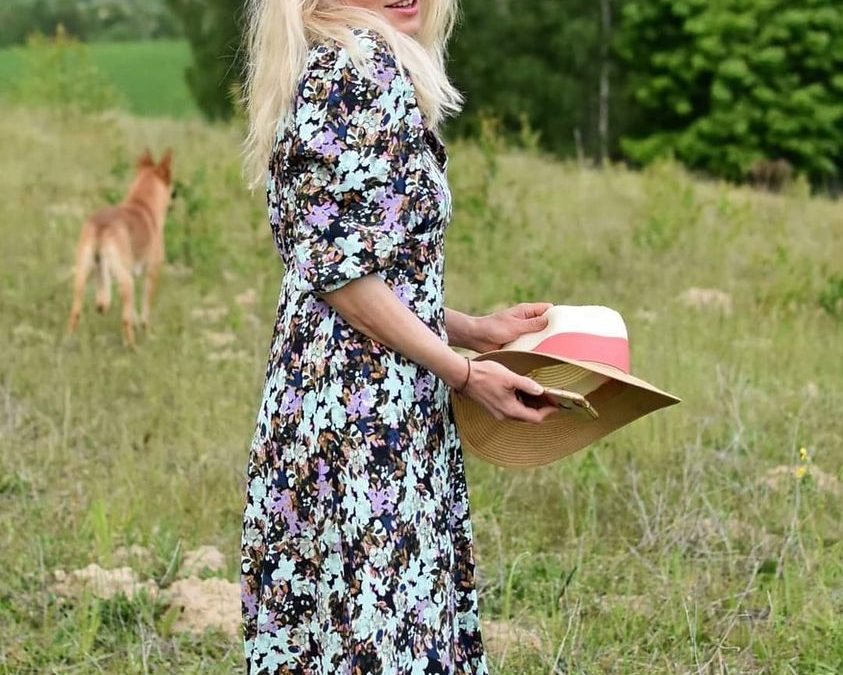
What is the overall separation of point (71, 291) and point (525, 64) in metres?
18.3

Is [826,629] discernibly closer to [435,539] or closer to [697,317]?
[435,539]

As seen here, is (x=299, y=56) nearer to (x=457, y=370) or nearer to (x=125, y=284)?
(x=457, y=370)

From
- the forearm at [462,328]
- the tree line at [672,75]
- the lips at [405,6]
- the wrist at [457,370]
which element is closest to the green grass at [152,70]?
the tree line at [672,75]

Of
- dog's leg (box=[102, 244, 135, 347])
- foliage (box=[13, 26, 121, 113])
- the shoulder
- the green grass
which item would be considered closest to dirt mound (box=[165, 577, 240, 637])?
the shoulder

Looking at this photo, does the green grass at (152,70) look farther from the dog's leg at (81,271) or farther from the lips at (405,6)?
the lips at (405,6)

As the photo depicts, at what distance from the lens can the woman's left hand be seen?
2.57 meters

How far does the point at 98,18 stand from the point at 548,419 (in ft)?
74.9

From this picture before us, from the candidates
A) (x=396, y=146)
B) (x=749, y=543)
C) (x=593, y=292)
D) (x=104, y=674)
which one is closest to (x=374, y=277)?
(x=396, y=146)

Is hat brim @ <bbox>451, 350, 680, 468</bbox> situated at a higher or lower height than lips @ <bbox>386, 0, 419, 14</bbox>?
lower

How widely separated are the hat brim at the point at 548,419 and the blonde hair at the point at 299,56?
1.61 ft

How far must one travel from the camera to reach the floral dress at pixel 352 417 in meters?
2.20

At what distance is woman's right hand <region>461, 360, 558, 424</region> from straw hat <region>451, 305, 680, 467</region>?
0.25 ft

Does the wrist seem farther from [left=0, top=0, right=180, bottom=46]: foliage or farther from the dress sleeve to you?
[left=0, top=0, right=180, bottom=46]: foliage

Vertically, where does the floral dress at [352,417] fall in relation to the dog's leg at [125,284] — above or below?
above
